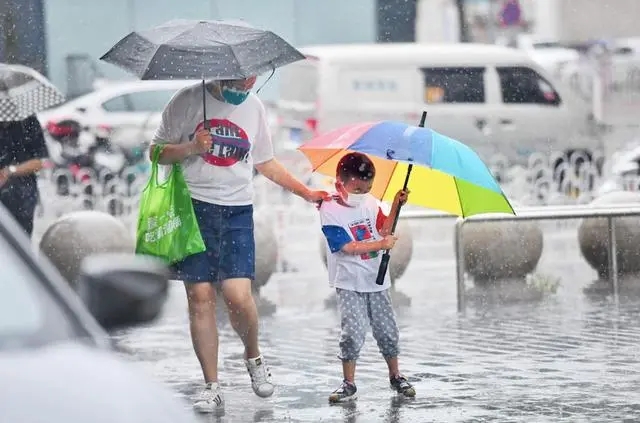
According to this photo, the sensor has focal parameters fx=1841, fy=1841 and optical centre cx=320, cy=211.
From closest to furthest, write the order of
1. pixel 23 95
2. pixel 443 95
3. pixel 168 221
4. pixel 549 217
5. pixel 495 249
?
1. pixel 168 221
2. pixel 23 95
3. pixel 549 217
4. pixel 495 249
5. pixel 443 95

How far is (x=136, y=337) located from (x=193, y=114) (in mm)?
3402

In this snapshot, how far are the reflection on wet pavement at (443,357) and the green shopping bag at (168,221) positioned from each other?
77 cm

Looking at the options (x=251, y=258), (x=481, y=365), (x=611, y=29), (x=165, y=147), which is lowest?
(x=481, y=365)

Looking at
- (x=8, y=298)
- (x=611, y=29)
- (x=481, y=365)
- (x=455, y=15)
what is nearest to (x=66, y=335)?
(x=8, y=298)

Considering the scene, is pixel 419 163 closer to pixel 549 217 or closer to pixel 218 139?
pixel 218 139

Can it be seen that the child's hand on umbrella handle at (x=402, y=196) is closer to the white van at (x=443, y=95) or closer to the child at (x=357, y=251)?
the child at (x=357, y=251)

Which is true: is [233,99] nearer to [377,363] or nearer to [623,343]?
[377,363]

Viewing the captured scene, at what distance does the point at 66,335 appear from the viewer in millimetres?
4199

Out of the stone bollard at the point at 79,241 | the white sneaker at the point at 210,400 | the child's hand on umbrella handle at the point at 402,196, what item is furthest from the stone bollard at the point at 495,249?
the white sneaker at the point at 210,400

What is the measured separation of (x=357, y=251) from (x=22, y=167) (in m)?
2.44

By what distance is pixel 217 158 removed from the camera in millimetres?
8055

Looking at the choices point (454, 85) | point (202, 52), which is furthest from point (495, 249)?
point (454, 85)

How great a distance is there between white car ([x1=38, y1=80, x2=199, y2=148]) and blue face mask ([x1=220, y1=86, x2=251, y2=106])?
14809 millimetres

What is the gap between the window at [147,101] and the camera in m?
23.8
